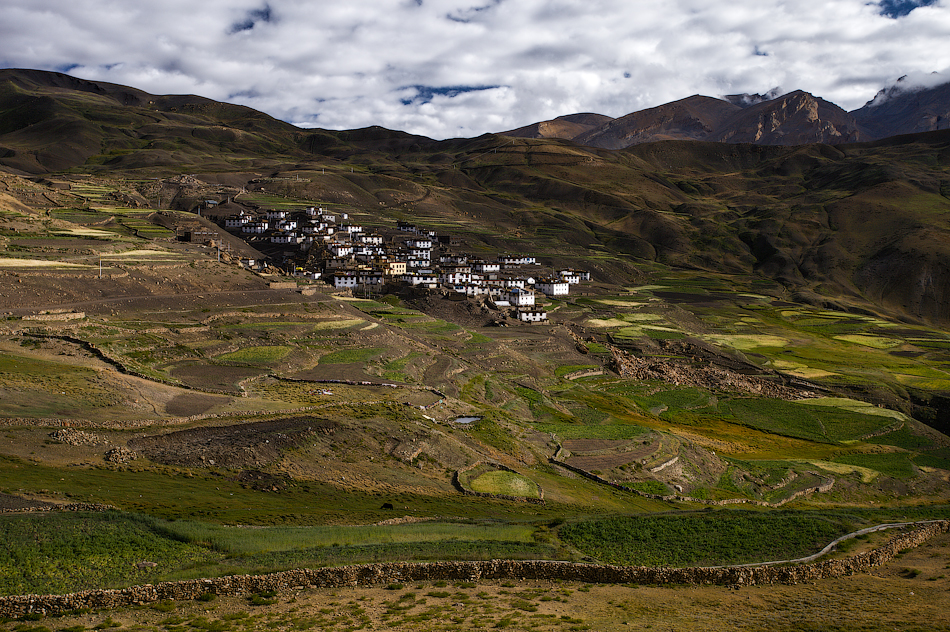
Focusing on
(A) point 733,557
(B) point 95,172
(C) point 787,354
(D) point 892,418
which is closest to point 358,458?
(A) point 733,557

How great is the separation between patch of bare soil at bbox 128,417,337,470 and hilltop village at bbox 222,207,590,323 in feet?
216

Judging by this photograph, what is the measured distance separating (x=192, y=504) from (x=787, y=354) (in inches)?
3583

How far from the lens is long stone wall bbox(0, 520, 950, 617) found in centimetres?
2064

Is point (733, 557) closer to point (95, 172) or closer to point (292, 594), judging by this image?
point (292, 594)

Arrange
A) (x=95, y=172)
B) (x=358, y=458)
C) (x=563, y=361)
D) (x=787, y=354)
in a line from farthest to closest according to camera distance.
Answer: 1. (x=95, y=172)
2. (x=787, y=354)
3. (x=563, y=361)
4. (x=358, y=458)

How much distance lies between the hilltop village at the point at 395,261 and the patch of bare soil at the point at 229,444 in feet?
216

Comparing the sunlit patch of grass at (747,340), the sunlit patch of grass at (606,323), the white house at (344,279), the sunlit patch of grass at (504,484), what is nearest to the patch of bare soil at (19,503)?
the sunlit patch of grass at (504,484)

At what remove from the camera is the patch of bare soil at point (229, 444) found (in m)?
34.7

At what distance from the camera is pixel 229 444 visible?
36469 millimetres

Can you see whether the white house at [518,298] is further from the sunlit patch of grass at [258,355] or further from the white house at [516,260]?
the sunlit patch of grass at [258,355]

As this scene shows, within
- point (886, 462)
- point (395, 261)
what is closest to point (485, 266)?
point (395, 261)

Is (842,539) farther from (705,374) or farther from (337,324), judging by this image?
(705,374)

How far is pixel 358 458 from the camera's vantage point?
38.8 meters

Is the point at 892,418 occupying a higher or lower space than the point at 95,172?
lower
